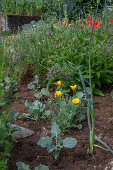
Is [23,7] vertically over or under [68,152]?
over

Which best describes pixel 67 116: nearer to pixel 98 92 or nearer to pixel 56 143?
pixel 56 143

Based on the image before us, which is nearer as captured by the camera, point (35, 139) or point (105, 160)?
point (105, 160)

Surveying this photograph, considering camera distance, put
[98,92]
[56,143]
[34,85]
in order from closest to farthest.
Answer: [56,143]
[98,92]
[34,85]

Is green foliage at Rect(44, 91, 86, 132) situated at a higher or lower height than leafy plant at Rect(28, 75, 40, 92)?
higher

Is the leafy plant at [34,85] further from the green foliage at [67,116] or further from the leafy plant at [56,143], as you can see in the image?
the leafy plant at [56,143]

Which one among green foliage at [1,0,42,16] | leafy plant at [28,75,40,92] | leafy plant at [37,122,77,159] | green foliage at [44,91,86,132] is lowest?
leafy plant at [28,75,40,92]

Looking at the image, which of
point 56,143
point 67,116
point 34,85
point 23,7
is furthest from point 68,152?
point 23,7

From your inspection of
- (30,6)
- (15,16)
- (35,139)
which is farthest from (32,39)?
(30,6)

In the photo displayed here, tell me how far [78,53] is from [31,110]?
1175 millimetres

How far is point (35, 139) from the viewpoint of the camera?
212 cm

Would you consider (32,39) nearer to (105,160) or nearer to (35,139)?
(35,139)

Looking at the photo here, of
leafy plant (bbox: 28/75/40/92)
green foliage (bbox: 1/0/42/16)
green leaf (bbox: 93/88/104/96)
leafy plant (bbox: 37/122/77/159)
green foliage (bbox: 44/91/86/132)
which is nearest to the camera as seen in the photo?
leafy plant (bbox: 37/122/77/159)

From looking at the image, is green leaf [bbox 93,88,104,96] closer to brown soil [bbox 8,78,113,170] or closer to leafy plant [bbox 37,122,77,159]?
brown soil [bbox 8,78,113,170]

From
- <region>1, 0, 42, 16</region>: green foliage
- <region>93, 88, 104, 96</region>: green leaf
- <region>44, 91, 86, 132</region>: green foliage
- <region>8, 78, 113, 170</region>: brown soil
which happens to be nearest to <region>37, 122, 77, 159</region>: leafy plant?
<region>8, 78, 113, 170</region>: brown soil
